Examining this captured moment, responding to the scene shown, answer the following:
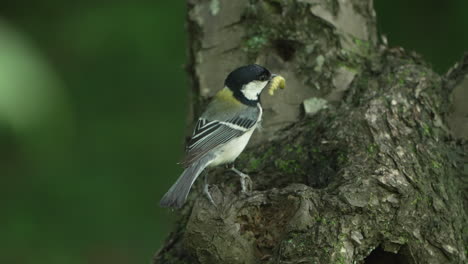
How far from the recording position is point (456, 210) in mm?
2768

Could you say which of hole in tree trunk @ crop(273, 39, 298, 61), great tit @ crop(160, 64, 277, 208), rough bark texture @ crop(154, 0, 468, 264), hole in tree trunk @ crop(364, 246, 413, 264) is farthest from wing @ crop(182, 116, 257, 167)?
hole in tree trunk @ crop(364, 246, 413, 264)

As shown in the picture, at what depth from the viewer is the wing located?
3.06 m

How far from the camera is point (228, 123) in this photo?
326 centimetres

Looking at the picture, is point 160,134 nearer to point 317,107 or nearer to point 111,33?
point 111,33

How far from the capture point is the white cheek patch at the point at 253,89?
3.23 m

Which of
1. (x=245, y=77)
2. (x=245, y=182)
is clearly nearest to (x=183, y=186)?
(x=245, y=182)

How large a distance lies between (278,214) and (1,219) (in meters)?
2.59

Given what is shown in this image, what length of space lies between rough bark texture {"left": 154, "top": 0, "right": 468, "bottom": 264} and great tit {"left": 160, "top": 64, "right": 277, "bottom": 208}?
0.26ft

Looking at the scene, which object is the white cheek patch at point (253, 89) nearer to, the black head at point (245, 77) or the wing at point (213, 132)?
the black head at point (245, 77)

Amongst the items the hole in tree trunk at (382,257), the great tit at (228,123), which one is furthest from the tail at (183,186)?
the hole in tree trunk at (382,257)

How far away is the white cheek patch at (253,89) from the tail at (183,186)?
42cm

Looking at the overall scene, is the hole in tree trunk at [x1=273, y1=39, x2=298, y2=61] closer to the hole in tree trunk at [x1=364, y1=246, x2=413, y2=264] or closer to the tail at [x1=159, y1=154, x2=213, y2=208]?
the tail at [x1=159, y1=154, x2=213, y2=208]

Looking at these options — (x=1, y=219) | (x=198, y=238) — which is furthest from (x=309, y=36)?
(x=1, y=219)

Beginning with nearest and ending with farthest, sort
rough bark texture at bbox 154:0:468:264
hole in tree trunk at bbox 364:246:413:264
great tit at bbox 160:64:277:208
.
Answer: rough bark texture at bbox 154:0:468:264
hole in tree trunk at bbox 364:246:413:264
great tit at bbox 160:64:277:208
